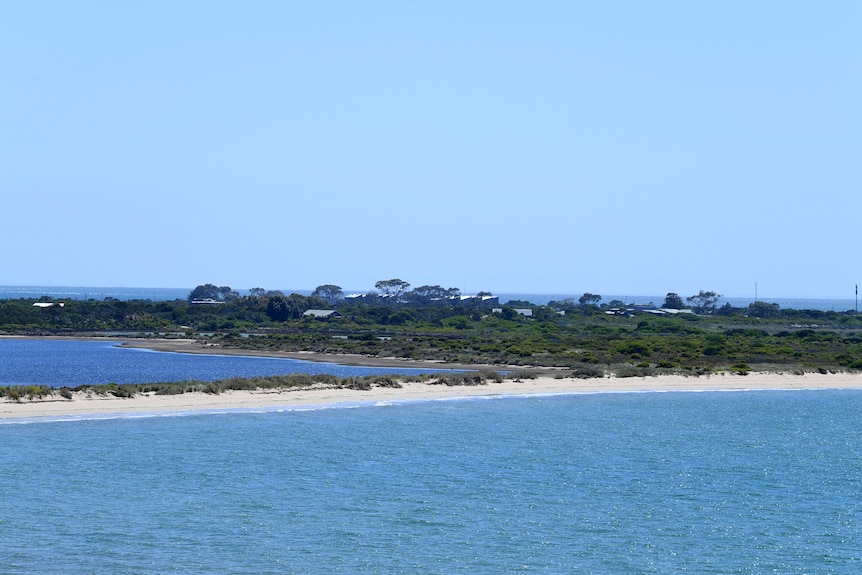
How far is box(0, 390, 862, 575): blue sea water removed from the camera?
17750 mm

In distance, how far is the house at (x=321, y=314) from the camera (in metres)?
126

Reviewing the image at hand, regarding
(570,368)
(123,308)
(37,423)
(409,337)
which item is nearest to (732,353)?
(570,368)

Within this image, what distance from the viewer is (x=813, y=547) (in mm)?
19016

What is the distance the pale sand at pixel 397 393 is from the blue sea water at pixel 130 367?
10.3 meters

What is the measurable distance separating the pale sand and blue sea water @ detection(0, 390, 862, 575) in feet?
7.18

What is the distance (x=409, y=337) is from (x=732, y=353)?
113ft

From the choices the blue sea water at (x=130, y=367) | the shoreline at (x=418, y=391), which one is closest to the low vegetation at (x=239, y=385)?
the shoreline at (x=418, y=391)

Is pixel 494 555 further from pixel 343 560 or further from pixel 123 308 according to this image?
pixel 123 308

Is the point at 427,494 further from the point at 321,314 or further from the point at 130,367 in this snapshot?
the point at 321,314

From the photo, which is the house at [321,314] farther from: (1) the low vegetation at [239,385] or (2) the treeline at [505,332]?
(1) the low vegetation at [239,385]

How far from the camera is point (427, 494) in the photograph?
914 inches

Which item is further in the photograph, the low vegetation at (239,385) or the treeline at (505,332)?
the treeline at (505,332)

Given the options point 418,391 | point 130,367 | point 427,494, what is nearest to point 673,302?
point 130,367

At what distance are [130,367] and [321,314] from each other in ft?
228
